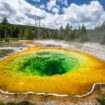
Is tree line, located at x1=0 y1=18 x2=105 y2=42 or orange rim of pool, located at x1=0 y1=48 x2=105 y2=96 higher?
tree line, located at x1=0 y1=18 x2=105 y2=42

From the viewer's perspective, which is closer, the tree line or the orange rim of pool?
the orange rim of pool

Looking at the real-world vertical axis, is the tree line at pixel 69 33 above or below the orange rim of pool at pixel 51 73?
above

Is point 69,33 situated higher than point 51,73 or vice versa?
point 69,33

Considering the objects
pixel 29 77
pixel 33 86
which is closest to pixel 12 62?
pixel 29 77

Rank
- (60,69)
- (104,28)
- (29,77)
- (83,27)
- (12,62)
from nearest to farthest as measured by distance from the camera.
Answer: (29,77), (60,69), (12,62), (104,28), (83,27)

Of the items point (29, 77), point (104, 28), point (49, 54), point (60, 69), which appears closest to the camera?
point (29, 77)

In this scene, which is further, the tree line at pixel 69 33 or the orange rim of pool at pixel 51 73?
the tree line at pixel 69 33

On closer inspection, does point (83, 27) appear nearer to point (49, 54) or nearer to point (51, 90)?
point (49, 54)

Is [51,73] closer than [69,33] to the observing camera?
Yes
